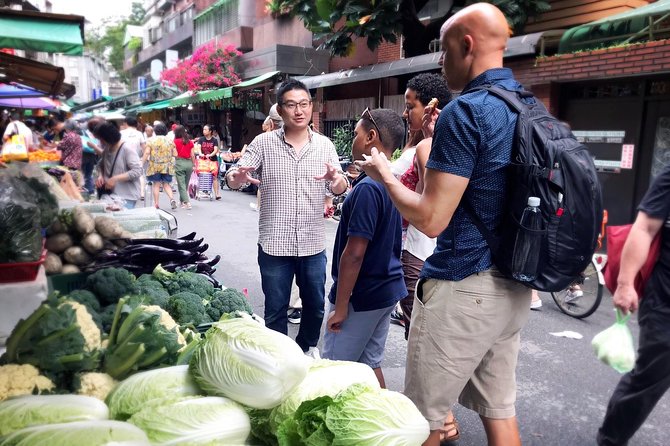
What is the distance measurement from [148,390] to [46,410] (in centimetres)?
26

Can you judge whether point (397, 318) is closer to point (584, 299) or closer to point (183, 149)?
point (584, 299)

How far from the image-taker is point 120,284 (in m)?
2.54

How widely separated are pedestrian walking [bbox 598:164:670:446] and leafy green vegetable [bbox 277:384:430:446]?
1.92m

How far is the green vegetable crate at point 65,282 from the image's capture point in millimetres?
3033

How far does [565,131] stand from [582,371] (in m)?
3.32

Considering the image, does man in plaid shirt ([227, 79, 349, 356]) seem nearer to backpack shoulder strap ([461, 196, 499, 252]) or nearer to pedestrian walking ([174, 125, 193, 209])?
backpack shoulder strap ([461, 196, 499, 252])

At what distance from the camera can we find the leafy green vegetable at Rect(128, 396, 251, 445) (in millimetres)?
1259

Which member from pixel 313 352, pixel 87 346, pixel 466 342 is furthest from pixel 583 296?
pixel 87 346

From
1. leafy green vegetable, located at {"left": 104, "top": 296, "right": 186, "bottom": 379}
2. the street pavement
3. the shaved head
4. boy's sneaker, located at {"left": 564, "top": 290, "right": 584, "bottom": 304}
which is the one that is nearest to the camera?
leafy green vegetable, located at {"left": 104, "top": 296, "right": 186, "bottom": 379}

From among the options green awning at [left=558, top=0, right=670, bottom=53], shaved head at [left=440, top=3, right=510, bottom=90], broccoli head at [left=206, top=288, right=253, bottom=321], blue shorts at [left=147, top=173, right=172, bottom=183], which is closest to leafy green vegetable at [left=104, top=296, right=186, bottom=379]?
broccoli head at [left=206, top=288, right=253, bottom=321]

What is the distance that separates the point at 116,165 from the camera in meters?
6.68

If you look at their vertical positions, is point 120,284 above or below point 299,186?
below

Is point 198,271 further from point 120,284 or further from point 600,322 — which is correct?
point 600,322

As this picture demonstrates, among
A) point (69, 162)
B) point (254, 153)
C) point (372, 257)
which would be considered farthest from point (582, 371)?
point (69, 162)
